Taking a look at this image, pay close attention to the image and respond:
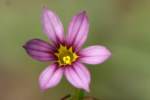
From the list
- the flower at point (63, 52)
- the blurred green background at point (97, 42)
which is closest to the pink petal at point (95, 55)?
the flower at point (63, 52)

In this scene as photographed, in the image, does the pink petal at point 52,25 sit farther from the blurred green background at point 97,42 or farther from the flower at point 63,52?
the blurred green background at point 97,42

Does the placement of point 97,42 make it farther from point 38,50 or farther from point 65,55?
point 38,50

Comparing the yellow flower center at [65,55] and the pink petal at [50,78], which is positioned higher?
the yellow flower center at [65,55]

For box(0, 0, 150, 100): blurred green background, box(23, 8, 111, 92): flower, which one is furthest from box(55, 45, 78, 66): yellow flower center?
box(0, 0, 150, 100): blurred green background

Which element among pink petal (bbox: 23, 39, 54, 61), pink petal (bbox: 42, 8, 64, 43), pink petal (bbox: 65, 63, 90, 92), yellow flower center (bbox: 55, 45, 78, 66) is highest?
pink petal (bbox: 42, 8, 64, 43)

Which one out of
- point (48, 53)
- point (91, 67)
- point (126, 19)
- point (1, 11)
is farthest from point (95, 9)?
point (48, 53)

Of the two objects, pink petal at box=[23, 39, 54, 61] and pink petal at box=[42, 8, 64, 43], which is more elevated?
pink petal at box=[42, 8, 64, 43]

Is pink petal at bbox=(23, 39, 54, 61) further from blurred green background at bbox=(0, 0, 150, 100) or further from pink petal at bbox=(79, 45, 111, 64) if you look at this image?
blurred green background at bbox=(0, 0, 150, 100)

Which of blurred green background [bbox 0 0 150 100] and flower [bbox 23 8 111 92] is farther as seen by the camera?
blurred green background [bbox 0 0 150 100]
